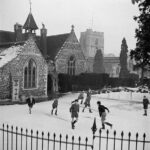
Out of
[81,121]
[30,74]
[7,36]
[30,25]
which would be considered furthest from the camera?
[7,36]

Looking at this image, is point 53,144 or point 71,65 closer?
point 53,144

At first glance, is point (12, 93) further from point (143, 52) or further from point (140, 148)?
point (140, 148)

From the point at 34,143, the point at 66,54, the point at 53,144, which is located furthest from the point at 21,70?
the point at 53,144

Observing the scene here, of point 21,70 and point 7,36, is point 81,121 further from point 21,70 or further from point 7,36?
point 7,36

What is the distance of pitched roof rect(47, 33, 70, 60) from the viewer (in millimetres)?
35781

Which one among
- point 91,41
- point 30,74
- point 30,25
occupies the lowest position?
point 30,74

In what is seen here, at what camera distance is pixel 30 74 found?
2680cm

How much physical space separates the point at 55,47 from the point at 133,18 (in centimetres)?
2279

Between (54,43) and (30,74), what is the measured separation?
11.7 metres

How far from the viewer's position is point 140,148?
1062 centimetres

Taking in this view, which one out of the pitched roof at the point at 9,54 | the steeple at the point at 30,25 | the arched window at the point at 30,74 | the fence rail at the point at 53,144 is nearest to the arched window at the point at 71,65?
the steeple at the point at 30,25

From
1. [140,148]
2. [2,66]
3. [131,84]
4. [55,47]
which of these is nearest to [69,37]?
[55,47]

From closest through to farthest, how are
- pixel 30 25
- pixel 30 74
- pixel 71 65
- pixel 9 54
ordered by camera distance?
pixel 9 54, pixel 30 74, pixel 30 25, pixel 71 65

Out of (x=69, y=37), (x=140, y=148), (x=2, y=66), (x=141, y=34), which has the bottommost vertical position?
(x=140, y=148)
